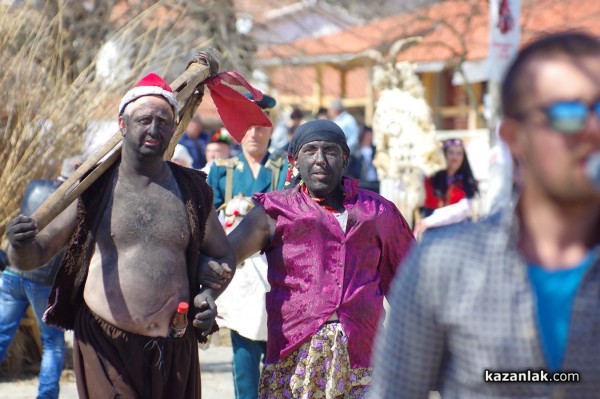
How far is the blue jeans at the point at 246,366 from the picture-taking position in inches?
250

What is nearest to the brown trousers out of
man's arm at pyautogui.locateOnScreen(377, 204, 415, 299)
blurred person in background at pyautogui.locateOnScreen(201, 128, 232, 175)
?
man's arm at pyautogui.locateOnScreen(377, 204, 415, 299)

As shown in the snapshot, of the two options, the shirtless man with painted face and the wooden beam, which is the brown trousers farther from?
the wooden beam

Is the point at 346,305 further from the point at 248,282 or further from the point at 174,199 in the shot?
the point at 248,282

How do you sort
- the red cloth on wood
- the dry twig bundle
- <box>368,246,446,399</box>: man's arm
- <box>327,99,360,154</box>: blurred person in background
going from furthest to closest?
<box>327,99,360,154</box>: blurred person in background < the dry twig bundle < the red cloth on wood < <box>368,246,446,399</box>: man's arm

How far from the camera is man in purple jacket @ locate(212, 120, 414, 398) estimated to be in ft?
16.2

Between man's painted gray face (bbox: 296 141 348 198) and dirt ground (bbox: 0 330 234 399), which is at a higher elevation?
man's painted gray face (bbox: 296 141 348 198)

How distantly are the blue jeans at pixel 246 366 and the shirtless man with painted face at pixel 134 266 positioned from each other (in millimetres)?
1640

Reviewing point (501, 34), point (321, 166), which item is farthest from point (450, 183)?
point (321, 166)

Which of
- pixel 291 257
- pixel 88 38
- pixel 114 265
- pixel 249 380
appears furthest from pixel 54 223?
pixel 88 38

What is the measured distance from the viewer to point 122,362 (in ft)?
15.1

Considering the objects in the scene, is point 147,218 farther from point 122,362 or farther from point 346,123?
point 346,123

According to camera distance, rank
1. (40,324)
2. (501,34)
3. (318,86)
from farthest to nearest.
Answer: (318,86) < (501,34) < (40,324)

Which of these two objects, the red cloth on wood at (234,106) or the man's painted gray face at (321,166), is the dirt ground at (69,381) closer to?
the red cloth on wood at (234,106)

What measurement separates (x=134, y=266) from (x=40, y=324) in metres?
3.04
